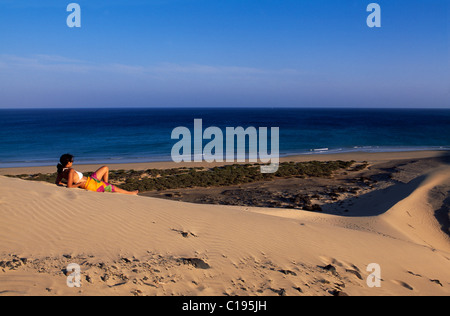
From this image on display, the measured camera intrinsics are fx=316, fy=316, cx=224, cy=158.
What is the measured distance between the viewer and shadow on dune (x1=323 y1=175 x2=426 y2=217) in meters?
11.4

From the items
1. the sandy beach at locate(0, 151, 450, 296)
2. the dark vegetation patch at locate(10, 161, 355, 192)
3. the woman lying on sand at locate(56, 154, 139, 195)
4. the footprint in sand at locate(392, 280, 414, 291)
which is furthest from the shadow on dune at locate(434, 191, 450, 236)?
the woman lying on sand at locate(56, 154, 139, 195)

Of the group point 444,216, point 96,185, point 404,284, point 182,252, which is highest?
point 96,185

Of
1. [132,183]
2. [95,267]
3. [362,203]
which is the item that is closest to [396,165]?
[362,203]

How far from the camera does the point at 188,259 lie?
4715 millimetres

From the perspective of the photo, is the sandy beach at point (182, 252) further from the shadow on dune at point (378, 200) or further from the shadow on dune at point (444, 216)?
the shadow on dune at point (378, 200)

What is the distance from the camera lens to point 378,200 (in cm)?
1284

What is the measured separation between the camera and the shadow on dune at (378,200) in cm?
1141

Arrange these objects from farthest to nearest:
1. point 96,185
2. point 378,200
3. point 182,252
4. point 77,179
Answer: point 378,200 < point 96,185 < point 77,179 < point 182,252

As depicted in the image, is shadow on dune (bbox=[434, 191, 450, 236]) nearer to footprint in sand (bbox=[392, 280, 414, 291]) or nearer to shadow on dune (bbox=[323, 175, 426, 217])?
shadow on dune (bbox=[323, 175, 426, 217])

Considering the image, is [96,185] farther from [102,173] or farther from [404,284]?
[404,284]

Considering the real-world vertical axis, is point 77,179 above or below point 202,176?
above

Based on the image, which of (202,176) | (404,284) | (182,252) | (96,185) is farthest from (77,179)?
(202,176)
